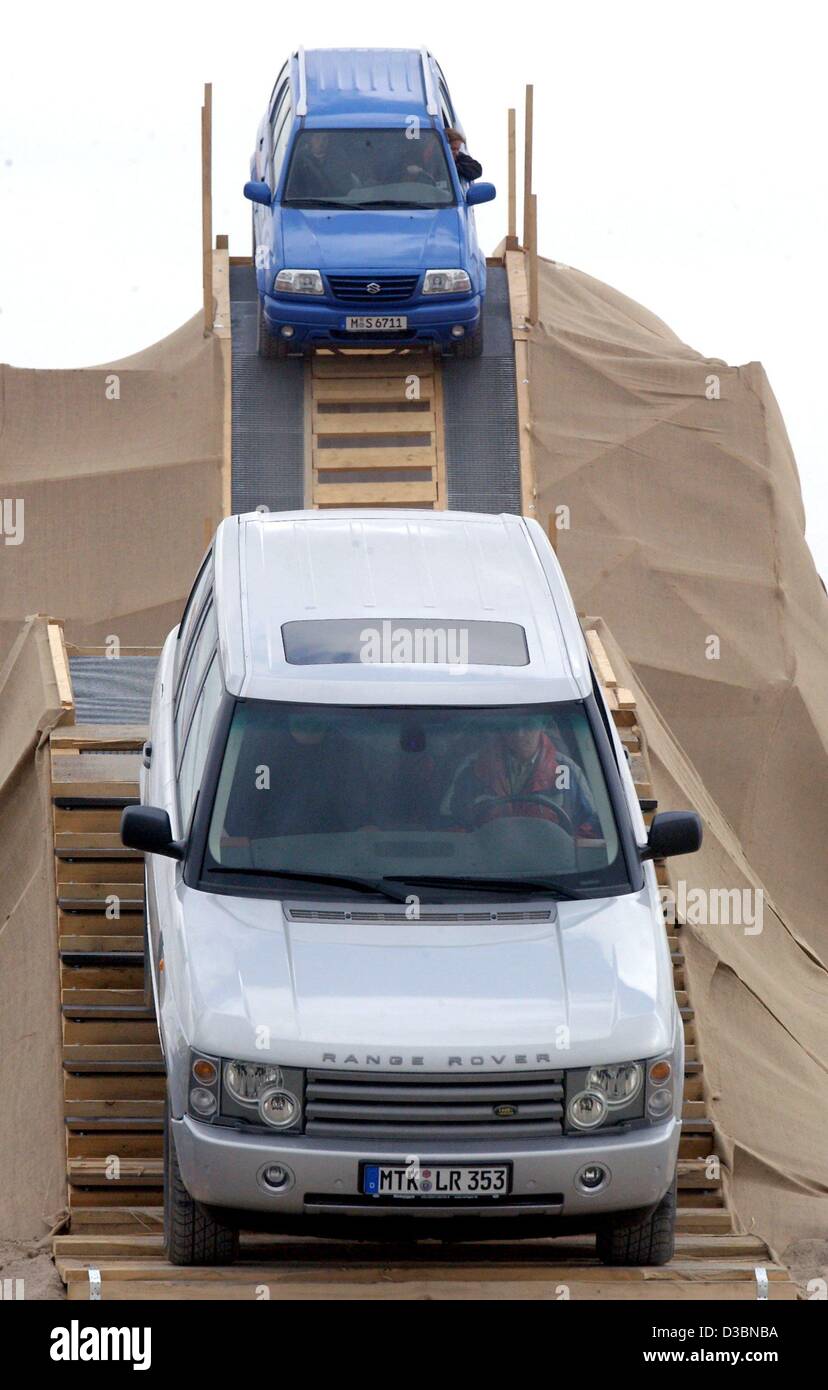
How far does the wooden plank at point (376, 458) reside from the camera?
51.5 feet

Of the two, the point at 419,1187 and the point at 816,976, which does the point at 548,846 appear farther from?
the point at 816,976

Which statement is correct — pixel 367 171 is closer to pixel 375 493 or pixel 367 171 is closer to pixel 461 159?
pixel 461 159

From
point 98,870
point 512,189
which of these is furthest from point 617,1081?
point 512,189

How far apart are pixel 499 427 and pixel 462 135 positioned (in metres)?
2.22

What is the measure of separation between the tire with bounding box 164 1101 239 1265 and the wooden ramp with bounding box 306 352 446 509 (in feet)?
29.0

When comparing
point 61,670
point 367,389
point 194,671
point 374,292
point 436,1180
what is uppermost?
point 374,292

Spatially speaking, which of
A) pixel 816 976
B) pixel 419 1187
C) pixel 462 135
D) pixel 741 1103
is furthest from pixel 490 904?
pixel 462 135

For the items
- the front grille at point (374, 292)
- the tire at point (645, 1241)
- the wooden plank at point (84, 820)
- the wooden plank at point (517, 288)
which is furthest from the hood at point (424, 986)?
the wooden plank at point (517, 288)

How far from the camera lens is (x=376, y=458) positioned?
51.8 ft

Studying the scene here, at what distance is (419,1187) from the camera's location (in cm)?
657

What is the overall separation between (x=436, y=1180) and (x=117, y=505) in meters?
11.4

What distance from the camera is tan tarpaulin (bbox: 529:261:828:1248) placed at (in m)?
16.6

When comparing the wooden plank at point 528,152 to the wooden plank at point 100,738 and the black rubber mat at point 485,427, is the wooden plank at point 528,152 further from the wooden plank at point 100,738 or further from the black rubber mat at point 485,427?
the wooden plank at point 100,738

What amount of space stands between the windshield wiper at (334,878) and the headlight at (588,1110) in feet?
2.96
